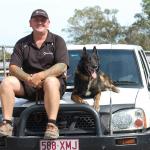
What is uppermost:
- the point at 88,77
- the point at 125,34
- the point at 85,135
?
the point at 88,77

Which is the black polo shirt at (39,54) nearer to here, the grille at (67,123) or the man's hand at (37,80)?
the man's hand at (37,80)

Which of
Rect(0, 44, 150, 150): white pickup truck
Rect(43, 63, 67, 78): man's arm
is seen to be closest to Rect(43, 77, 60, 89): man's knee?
Rect(43, 63, 67, 78): man's arm

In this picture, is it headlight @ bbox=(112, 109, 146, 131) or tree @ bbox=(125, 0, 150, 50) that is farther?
tree @ bbox=(125, 0, 150, 50)

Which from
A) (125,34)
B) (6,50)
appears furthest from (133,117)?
(125,34)

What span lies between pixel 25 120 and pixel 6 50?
7.98 metres

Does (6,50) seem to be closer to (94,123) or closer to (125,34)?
(94,123)

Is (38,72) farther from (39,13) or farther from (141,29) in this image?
(141,29)

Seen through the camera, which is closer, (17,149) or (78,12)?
(17,149)

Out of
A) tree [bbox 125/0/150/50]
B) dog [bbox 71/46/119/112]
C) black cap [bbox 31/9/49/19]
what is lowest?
tree [bbox 125/0/150/50]

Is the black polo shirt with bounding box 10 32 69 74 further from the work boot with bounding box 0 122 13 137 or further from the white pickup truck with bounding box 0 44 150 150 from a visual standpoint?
the work boot with bounding box 0 122 13 137

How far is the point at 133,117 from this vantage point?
5.78 meters

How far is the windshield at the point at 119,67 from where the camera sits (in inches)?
275

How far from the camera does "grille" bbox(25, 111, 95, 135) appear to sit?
570 centimetres

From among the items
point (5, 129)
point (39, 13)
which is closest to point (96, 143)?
point (5, 129)
